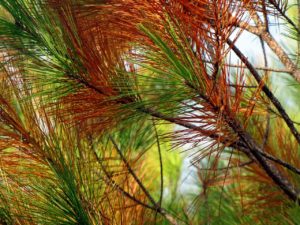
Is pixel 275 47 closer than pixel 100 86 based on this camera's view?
No

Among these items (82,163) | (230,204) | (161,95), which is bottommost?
(230,204)

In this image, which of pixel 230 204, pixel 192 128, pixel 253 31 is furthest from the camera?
pixel 230 204

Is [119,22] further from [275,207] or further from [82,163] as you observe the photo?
[275,207]

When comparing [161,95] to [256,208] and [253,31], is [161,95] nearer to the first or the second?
[253,31]

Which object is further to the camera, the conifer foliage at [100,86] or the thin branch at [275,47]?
the thin branch at [275,47]

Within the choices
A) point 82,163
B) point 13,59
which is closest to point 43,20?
point 13,59

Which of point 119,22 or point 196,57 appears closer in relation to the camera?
point 196,57

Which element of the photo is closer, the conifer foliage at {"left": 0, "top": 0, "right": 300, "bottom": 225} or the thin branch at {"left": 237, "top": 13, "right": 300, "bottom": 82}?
the conifer foliage at {"left": 0, "top": 0, "right": 300, "bottom": 225}

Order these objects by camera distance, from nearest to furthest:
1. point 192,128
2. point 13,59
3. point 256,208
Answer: point 192,128
point 13,59
point 256,208

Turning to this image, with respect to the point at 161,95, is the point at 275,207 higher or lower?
lower
